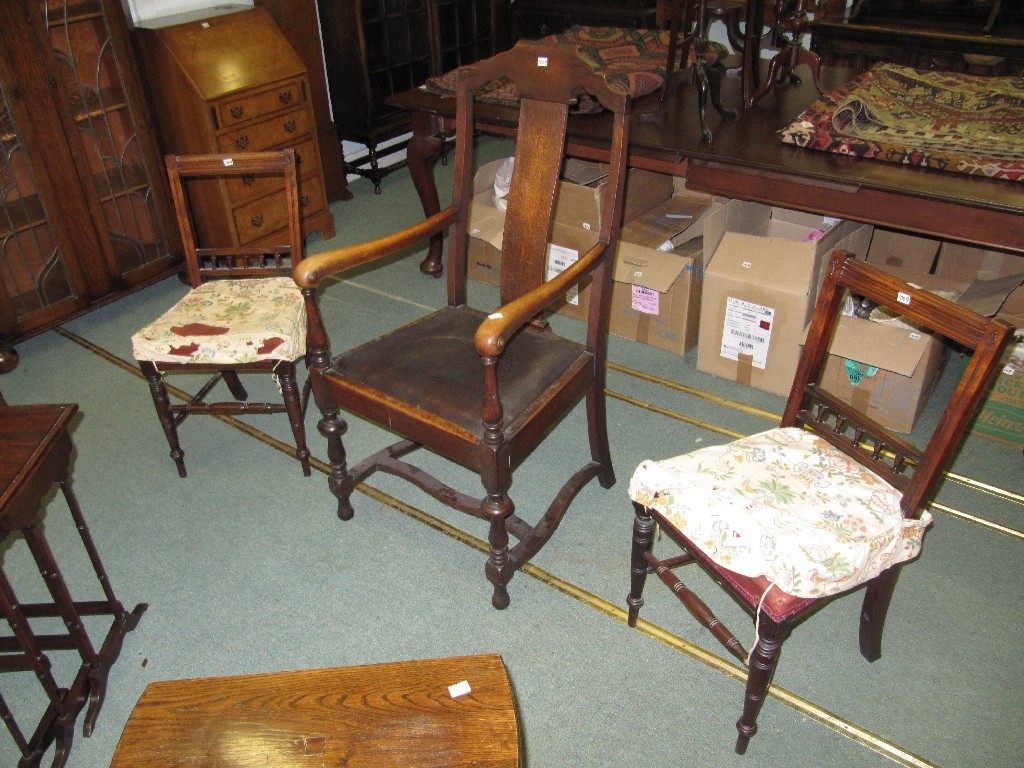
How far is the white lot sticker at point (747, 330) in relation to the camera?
2.40 meters

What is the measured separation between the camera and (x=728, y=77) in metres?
2.99

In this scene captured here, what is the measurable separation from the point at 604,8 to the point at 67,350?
341 cm

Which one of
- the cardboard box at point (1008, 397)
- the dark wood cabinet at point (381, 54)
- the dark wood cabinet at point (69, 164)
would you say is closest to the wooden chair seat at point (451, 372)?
the cardboard box at point (1008, 397)

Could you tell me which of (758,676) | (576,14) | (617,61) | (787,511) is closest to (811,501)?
(787,511)

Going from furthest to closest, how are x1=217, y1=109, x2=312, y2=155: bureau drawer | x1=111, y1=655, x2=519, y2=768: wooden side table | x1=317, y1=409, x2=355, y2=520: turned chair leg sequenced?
x1=217, y1=109, x2=312, y2=155: bureau drawer → x1=317, y1=409, x2=355, y2=520: turned chair leg → x1=111, y1=655, x2=519, y2=768: wooden side table

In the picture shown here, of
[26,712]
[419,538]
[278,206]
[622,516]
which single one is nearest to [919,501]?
[622,516]

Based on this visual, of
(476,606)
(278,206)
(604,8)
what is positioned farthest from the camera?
(604,8)

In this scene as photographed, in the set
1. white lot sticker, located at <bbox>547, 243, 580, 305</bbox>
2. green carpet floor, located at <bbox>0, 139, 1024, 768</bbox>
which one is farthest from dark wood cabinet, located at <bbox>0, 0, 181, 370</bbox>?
white lot sticker, located at <bbox>547, 243, 580, 305</bbox>

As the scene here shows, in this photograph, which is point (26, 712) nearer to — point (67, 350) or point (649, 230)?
point (67, 350)

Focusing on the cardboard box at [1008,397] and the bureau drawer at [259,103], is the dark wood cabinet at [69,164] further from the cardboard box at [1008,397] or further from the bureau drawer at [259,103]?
the cardboard box at [1008,397]

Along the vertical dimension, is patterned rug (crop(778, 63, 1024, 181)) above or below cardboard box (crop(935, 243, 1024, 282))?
above

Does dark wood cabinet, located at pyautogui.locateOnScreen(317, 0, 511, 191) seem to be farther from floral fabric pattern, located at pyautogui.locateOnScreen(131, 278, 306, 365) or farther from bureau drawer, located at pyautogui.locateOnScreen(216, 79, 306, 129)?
floral fabric pattern, located at pyautogui.locateOnScreen(131, 278, 306, 365)

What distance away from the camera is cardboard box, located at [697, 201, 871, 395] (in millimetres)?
2326

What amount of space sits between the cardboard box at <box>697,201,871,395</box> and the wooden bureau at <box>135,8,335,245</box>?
6.17 feet
